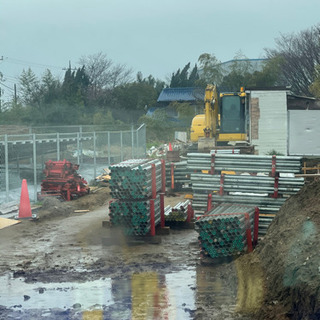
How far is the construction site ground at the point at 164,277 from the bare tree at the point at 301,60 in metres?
35.2

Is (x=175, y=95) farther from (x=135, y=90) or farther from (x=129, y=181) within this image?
(x=129, y=181)

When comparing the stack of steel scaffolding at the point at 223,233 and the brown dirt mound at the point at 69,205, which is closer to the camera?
the stack of steel scaffolding at the point at 223,233

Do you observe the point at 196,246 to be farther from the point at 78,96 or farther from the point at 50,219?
the point at 78,96

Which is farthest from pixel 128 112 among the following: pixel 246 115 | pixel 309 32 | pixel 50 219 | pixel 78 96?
pixel 50 219

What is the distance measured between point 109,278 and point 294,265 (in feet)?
10.6

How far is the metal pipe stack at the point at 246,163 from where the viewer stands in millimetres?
11992

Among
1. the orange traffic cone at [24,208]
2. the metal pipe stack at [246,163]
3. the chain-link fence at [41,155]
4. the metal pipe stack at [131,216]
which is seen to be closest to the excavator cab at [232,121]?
the chain-link fence at [41,155]

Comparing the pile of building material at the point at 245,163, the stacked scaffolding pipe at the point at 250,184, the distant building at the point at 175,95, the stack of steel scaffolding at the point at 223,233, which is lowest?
the stack of steel scaffolding at the point at 223,233

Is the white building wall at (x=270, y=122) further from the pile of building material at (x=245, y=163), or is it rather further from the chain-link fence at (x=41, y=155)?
the pile of building material at (x=245, y=163)

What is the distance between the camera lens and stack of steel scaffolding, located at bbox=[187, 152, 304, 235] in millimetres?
11984

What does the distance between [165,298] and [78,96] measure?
4841cm

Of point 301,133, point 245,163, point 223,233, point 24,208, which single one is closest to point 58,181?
point 24,208

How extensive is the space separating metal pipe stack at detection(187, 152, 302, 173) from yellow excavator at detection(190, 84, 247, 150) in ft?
34.1

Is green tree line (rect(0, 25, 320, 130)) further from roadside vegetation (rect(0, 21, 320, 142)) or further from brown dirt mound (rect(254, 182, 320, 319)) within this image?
brown dirt mound (rect(254, 182, 320, 319))
